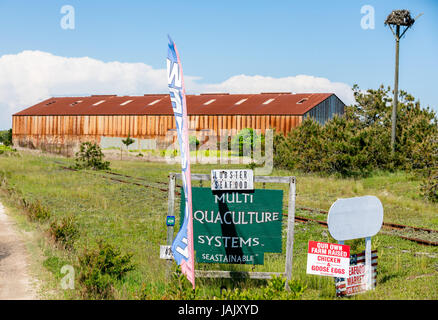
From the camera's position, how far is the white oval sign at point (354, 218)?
19.4 feet

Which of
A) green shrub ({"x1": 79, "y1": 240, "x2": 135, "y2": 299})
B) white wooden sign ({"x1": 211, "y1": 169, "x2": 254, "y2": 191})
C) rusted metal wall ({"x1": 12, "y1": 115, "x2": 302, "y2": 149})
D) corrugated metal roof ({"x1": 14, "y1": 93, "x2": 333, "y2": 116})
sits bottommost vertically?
green shrub ({"x1": 79, "y1": 240, "x2": 135, "y2": 299})

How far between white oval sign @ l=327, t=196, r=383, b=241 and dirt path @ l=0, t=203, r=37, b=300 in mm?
4477

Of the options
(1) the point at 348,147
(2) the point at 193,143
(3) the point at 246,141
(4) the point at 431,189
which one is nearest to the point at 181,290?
(4) the point at 431,189

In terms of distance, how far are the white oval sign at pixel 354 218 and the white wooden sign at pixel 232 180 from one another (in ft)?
4.00

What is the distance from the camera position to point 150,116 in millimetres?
46406

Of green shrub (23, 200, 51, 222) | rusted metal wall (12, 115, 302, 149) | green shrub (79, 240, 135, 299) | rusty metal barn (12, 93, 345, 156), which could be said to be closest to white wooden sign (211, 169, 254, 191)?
green shrub (79, 240, 135, 299)

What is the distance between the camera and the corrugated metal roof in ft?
143

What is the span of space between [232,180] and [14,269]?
4.42m

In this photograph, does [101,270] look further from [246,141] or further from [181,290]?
[246,141]

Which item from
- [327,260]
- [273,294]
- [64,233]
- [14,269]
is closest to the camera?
[273,294]

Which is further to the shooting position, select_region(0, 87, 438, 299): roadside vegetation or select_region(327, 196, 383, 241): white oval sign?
select_region(0, 87, 438, 299): roadside vegetation

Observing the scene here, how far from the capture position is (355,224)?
6.16 m

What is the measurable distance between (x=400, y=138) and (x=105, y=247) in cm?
2346

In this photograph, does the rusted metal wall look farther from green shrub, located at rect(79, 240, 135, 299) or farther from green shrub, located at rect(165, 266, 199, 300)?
green shrub, located at rect(165, 266, 199, 300)
